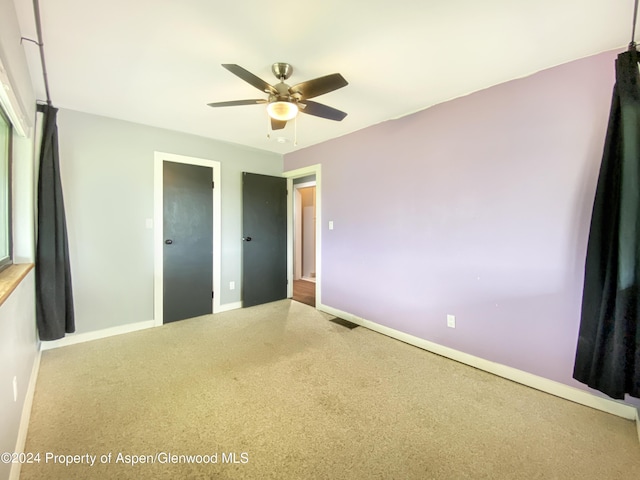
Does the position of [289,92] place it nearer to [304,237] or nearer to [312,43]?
[312,43]

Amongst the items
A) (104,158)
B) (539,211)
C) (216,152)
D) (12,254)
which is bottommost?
(12,254)

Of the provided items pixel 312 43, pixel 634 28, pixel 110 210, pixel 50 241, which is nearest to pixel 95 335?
pixel 50 241

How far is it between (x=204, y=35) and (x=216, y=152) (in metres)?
2.12

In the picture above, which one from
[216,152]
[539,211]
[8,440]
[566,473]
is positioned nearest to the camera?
[8,440]

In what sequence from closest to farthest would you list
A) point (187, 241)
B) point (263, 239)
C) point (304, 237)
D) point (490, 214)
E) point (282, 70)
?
point (282, 70) < point (490, 214) < point (187, 241) < point (263, 239) < point (304, 237)

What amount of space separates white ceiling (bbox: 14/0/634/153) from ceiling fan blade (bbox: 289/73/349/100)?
0.22 meters

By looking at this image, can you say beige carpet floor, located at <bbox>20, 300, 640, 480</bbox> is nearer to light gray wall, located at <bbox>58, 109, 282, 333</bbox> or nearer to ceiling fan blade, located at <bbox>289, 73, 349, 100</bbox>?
light gray wall, located at <bbox>58, 109, 282, 333</bbox>

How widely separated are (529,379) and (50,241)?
4165 millimetres

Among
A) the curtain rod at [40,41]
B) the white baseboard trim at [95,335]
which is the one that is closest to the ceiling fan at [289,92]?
the curtain rod at [40,41]

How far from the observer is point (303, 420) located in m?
1.65

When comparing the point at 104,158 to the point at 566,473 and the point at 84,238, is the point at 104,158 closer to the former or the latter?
the point at 84,238

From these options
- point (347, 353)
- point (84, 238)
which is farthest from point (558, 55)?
point (84, 238)

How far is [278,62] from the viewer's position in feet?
6.04

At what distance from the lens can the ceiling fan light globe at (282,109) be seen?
1.85m
